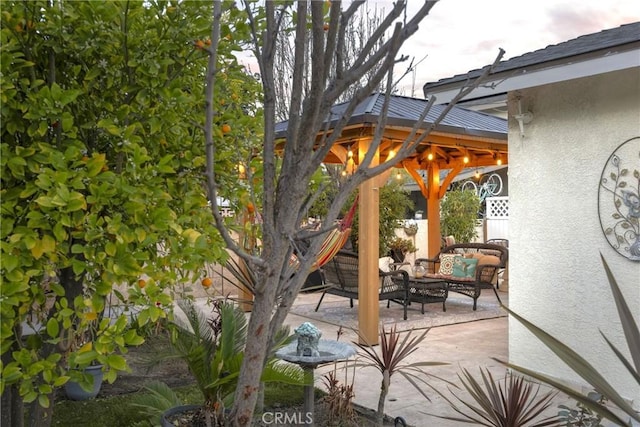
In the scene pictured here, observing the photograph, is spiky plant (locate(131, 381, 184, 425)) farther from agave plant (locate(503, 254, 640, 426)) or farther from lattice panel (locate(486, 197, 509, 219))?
lattice panel (locate(486, 197, 509, 219))

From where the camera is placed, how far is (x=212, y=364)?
3.01 m

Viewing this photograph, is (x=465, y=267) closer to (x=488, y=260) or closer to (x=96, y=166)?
(x=488, y=260)

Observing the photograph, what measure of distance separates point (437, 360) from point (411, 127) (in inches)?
95.7

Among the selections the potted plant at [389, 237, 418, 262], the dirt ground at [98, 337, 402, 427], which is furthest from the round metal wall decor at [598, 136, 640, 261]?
the potted plant at [389, 237, 418, 262]

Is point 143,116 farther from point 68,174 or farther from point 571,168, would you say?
point 571,168

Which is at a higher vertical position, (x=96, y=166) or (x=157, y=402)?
(x=96, y=166)

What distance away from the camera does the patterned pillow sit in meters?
9.07

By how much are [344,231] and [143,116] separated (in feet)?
17.4

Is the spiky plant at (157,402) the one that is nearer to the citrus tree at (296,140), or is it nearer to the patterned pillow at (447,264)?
the citrus tree at (296,140)

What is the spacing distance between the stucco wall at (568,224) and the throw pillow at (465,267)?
383cm

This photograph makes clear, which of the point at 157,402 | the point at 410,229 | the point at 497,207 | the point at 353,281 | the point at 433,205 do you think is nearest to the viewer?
the point at 157,402

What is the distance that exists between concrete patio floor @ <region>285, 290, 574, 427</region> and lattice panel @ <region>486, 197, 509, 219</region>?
736cm

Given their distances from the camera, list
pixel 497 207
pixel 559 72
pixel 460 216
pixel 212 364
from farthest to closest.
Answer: pixel 497 207
pixel 460 216
pixel 559 72
pixel 212 364

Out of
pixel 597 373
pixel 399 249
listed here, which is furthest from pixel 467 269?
pixel 597 373
